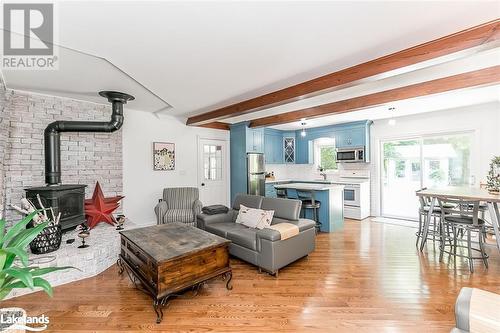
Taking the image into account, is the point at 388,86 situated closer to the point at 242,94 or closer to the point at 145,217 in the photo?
the point at 242,94

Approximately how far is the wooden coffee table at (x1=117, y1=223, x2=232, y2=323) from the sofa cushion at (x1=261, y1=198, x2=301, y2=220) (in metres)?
1.22

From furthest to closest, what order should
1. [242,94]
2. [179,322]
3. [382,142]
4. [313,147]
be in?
[313,147] → [382,142] → [242,94] → [179,322]

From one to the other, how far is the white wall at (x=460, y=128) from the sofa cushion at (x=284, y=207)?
3.56 m

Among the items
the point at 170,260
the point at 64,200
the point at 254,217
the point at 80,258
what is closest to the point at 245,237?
the point at 254,217

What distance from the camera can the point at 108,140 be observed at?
427 centimetres

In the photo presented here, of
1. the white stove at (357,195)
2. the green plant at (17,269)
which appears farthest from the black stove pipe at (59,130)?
the white stove at (357,195)

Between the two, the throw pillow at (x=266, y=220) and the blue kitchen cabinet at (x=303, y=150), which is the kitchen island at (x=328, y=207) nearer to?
the throw pillow at (x=266, y=220)

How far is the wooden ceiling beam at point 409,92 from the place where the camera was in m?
2.77

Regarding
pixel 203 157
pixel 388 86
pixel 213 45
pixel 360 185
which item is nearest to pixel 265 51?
pixel 213 45

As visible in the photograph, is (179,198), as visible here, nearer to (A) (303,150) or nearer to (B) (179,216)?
(B) (179,216)

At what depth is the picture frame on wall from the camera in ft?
16.3

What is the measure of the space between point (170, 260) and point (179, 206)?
2.67 meters

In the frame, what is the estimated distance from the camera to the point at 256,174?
19.6 feet

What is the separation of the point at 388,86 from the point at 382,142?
289cm
